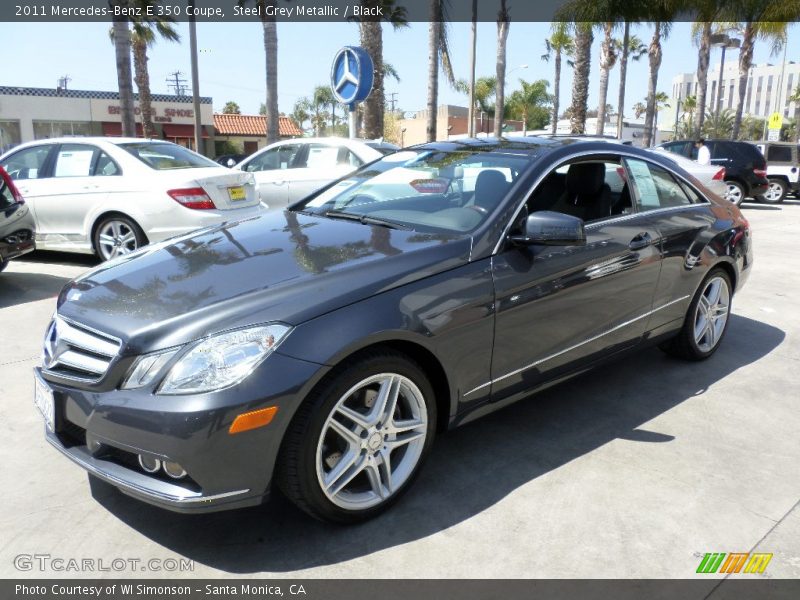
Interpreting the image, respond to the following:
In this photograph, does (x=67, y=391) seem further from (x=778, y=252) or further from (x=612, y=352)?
(x=778, y=252)

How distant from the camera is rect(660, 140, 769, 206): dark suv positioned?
16766 mm

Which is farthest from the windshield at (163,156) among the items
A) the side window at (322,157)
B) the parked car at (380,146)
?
the parked car at (380,146)

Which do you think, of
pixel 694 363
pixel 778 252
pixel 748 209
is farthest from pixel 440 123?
pixel 694 363

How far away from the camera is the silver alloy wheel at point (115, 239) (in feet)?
24.1

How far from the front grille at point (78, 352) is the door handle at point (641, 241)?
2755mm

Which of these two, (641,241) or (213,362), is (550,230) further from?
(213,362)

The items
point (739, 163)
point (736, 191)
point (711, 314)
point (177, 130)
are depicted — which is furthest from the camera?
point (177, 130)

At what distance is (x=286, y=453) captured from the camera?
2.44 metres

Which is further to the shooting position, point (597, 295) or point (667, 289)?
point (667, 289)

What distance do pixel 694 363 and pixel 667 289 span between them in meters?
0.94

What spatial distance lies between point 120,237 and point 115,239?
72 mm

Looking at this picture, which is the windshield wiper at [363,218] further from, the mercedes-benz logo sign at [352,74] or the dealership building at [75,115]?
the dealership building at [75,115]

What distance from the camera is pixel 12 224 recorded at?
21.6ft

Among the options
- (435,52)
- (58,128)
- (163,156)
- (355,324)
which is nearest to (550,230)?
(355,324)
